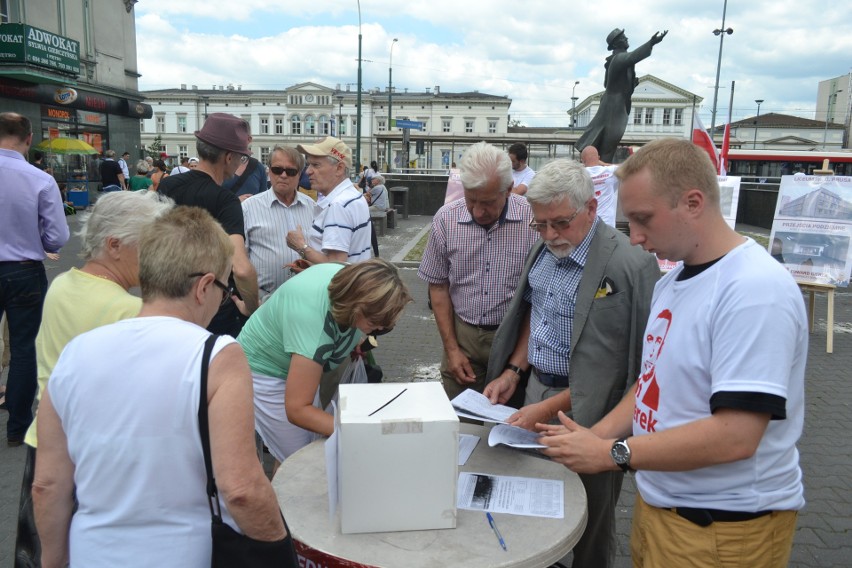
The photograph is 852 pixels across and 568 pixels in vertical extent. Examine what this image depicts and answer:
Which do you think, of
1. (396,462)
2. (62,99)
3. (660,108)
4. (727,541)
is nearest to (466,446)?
(396,462)

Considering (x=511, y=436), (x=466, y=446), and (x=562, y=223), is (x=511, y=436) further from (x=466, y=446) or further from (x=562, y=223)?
(x=562, y=223)

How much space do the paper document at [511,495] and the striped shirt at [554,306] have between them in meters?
0.58

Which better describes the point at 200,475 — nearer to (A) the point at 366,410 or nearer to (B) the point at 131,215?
(A) the point at 366,410

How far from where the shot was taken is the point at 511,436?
2.11 metres

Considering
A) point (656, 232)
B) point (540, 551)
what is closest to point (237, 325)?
point (540, 551)

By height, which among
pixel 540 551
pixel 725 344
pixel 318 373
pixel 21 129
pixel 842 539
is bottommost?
pixel 842 539

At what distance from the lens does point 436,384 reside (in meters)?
1.91

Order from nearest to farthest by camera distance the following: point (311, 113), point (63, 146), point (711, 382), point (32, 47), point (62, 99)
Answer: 1. point (711, 382)
2. point (32, 47)
3. point (63, 146)
4. point (62, 99)
5. point (311, 113)

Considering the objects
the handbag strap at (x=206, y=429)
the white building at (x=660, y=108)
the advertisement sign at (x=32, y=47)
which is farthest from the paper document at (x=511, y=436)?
the white building at (x=660, y=108)

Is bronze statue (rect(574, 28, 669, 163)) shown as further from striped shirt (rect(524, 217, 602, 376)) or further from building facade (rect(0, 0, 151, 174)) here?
building facade (rect(0, 0, 151, 174))

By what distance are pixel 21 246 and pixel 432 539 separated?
11.8 ft

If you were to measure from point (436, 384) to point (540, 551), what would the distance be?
0.56 meters

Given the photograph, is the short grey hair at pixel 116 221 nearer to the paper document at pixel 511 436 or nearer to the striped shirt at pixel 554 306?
the paper document at pixel 511 436

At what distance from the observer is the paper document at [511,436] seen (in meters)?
2.01
